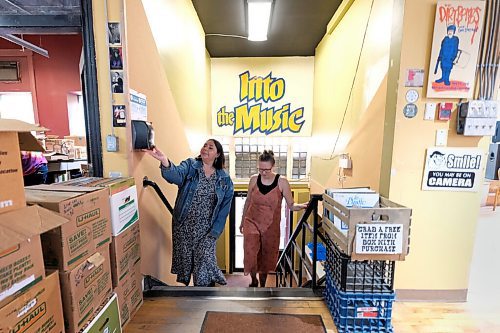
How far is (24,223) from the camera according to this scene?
3.08 ft

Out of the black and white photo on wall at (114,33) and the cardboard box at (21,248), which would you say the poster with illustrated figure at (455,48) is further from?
the cardboard box at (21,248)

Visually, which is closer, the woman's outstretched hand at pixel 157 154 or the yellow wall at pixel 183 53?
the woman's outstretched hand at pixel 157 154

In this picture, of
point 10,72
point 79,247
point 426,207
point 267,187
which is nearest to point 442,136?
point 426,207

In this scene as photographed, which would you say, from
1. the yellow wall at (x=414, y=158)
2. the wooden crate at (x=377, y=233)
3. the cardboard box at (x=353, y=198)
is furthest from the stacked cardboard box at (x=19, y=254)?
the yellow wall at (x=414, y=158)

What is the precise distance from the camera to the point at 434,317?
2.03m

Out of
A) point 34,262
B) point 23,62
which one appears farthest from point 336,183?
point 23,62

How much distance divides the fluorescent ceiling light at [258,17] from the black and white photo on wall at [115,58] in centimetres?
215

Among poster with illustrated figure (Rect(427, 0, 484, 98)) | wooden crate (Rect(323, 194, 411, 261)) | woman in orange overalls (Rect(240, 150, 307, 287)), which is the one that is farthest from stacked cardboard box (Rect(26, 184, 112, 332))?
poster with illustrated figure (Rect(427, 0, 484, 98))

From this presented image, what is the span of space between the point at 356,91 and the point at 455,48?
106cm

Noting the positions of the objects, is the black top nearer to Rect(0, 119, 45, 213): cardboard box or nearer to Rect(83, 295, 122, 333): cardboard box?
Rect(83, 295, 122, 333): cardboard box

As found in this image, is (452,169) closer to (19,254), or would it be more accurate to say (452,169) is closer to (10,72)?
(19,254)

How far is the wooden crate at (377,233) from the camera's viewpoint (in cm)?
158

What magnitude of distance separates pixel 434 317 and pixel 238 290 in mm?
1590

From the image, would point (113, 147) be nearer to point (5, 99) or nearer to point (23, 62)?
point (23, 62)
